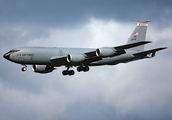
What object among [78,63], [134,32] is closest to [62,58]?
[78,63]

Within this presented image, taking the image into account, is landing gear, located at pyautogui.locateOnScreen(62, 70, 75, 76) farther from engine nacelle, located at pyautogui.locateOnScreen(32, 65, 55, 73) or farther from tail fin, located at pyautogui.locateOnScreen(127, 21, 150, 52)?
tail fin, located at pyautogui.locateOnScreen(127, 21, 150, 52)

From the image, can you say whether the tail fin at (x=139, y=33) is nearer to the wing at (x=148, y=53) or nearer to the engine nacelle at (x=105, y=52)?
the wing at (x=148, y=53)

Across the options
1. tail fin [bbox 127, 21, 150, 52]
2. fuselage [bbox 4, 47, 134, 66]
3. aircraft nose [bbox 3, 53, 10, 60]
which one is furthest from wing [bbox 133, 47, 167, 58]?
aircraft nose [bbox 3, 53, 10, 60]

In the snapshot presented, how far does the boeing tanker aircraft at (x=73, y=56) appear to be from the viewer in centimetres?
6100

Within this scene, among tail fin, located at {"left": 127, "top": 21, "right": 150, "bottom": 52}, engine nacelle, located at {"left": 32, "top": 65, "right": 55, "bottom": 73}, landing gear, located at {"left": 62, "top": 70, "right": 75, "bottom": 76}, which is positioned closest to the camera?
engine nacelle, located at {"left": 32, "top": 65, "right": 55, "bottom": 73}

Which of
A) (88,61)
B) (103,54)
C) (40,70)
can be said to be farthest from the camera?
(40,70)

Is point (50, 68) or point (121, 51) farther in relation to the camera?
point (50, 68)

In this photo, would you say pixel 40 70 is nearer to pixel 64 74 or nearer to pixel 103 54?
pixel 64 74

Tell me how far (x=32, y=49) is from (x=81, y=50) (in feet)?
32.8

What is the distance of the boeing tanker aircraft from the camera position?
200 feet

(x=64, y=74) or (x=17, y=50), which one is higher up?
(x=17, y=50)

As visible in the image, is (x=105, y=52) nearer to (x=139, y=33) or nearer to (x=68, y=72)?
(x=68, y=72)

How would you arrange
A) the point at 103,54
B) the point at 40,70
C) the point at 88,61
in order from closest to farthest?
the point at 103,54
the point at 88,61
the point at 40,70

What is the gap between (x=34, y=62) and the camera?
61844 mm
